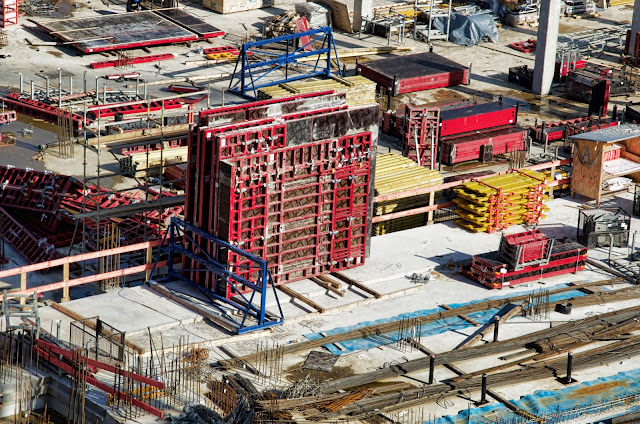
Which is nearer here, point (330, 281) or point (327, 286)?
point (327, 286)

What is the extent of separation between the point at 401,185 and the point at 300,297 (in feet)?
23.7

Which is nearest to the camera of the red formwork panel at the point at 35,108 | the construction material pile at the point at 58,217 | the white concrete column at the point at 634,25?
the construction material pile at the point at 58,217

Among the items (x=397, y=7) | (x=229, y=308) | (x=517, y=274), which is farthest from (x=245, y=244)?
(x=397, y=7)

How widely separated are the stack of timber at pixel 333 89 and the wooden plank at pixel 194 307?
26.8 feet

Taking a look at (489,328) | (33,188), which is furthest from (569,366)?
(33,188)

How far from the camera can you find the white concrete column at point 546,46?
5609cm

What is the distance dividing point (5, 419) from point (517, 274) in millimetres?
15596

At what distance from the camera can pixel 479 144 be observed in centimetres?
4875

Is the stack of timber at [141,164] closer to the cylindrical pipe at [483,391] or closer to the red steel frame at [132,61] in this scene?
the red steel frame at [132,61]

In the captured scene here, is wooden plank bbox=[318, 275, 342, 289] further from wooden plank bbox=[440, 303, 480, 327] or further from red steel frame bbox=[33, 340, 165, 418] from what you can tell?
red steel frame bbox=[33, 340, 165, 418]

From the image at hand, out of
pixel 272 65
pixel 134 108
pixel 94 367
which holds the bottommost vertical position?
pixel 94 367

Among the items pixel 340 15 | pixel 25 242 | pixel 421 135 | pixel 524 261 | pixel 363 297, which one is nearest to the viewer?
pixel 363 297

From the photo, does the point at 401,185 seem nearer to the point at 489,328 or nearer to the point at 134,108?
the point at 489,328

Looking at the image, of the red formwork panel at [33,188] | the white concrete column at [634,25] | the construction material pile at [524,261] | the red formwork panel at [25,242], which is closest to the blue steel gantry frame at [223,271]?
the red formwork panel at [25,242]
